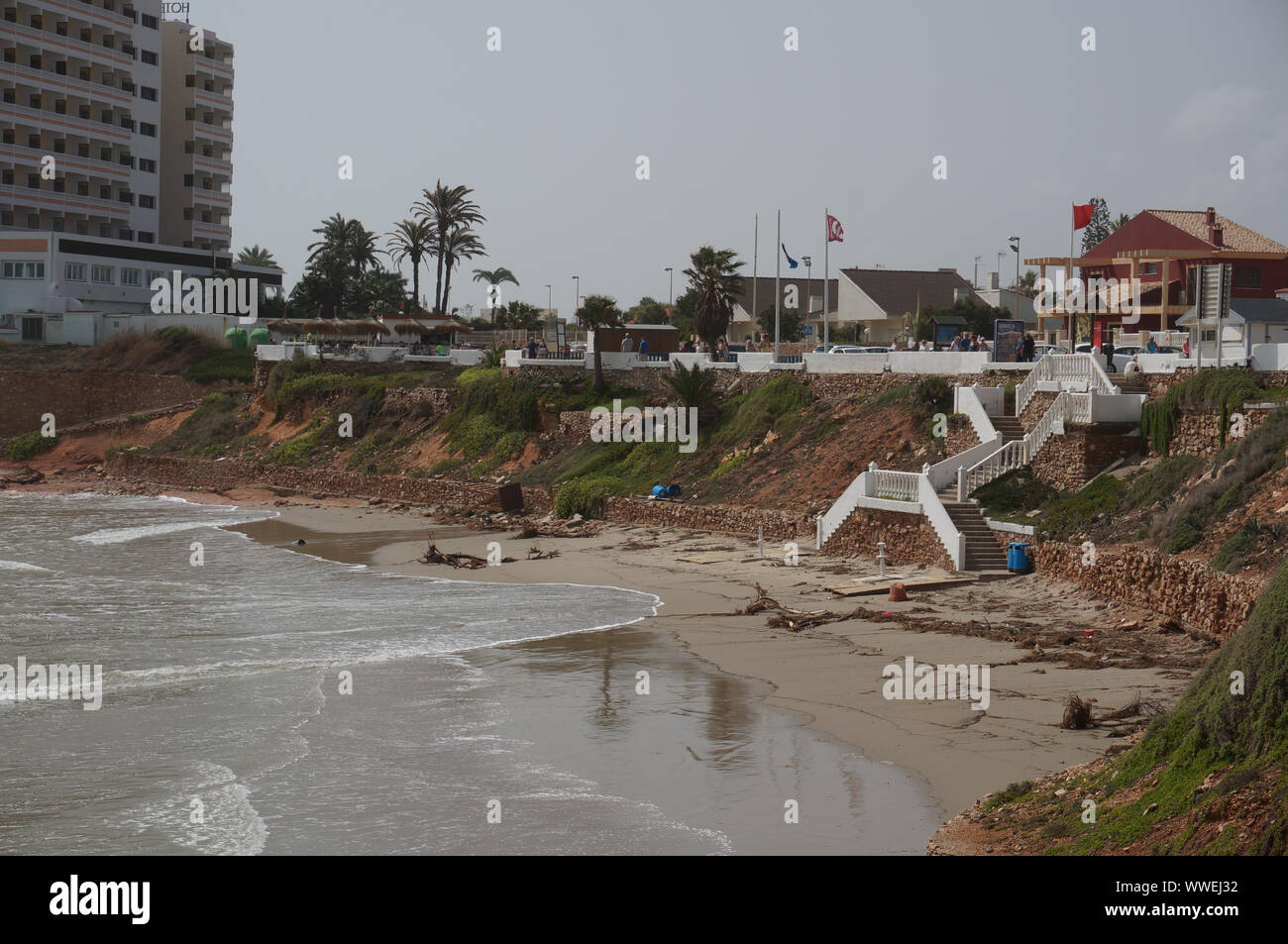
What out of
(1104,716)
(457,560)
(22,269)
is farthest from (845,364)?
(22,269)

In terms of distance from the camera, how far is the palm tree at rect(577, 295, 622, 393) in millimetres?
47625

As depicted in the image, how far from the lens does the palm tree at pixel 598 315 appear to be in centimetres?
4762

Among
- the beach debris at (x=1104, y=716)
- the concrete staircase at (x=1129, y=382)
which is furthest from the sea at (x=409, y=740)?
the concrete staircase at (x=1129, y=382)

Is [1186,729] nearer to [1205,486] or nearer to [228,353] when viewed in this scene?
[1205,486]

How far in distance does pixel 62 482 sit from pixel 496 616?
40.4m

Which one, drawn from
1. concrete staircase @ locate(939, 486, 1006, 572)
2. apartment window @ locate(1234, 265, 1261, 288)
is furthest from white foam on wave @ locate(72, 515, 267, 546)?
apartment window @ locate(1234, 265, 1261, 288)

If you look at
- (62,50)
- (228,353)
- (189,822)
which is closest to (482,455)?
(228,353)

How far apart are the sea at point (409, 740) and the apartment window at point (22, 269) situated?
177 ft

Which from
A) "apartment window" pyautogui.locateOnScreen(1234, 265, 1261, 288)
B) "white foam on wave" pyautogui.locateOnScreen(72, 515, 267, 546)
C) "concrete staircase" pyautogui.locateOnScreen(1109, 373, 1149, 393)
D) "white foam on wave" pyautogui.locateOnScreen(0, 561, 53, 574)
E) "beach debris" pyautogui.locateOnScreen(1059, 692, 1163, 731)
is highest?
"apartment window" pyautogui.locateOnScreen(1234, 265, 1261, 288)

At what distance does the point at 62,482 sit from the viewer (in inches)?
2331

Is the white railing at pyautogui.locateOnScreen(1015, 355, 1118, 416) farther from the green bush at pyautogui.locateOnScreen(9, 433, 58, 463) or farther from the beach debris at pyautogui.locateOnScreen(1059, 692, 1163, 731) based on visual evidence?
the green bush at pyautogui.locateOnScreen(9, 433, 58, 463)

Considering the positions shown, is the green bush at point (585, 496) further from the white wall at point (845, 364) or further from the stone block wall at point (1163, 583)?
the stone block wall at point (1163, 583)

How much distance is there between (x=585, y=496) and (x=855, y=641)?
64.5ft

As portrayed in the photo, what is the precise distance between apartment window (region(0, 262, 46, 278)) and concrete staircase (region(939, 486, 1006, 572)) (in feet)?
213
